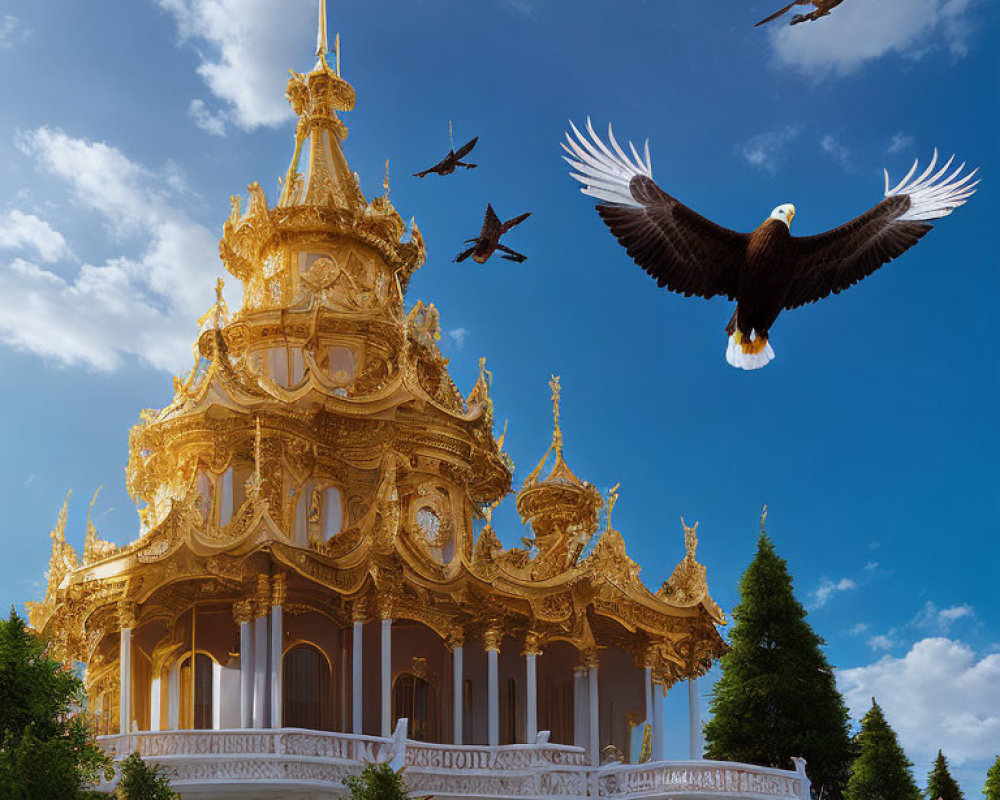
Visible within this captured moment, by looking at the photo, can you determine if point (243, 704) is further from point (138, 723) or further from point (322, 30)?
point (322, 30)

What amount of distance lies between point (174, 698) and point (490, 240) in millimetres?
16559

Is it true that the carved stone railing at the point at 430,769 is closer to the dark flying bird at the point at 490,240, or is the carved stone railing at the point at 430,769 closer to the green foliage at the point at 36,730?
the green foliage at the point at 36,730

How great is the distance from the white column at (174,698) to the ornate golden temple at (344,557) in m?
0.05

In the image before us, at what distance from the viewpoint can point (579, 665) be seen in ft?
123

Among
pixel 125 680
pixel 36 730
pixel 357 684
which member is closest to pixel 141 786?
pixel 36 730

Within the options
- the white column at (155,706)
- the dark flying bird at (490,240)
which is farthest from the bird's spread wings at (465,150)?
the white column at (155,706)

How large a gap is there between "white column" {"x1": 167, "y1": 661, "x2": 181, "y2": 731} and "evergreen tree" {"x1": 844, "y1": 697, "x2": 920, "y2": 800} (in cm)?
Answer: 1763

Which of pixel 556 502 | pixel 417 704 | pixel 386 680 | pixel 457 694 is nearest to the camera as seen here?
pixel 386 680

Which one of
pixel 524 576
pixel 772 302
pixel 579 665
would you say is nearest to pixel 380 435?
pixel 524 576

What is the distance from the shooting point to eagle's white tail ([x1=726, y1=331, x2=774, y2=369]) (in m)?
14.6

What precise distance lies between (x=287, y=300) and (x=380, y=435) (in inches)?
202

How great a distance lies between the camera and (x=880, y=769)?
4128 centimetres

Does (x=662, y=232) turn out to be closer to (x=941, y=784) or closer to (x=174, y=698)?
(x=174, y=698)

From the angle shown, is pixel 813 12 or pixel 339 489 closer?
pixel 813 12
